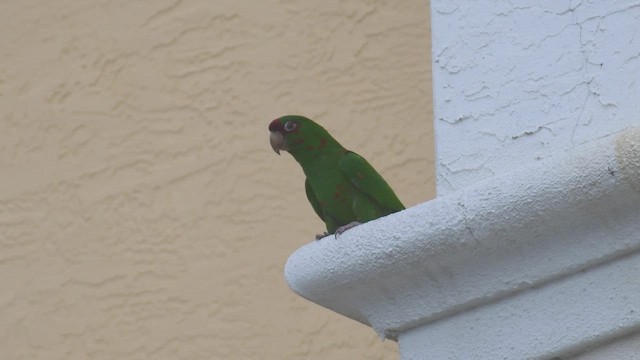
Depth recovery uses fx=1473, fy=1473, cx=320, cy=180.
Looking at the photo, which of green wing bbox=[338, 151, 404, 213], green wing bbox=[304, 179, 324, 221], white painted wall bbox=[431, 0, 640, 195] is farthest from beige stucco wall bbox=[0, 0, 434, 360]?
white painted wall bbox=[431, 0, 640, 195]

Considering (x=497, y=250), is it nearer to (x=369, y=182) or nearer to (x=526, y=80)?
(x=526, y=80)

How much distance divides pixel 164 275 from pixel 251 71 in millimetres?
637

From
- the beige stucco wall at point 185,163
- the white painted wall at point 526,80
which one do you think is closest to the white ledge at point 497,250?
the white painted wall at point 526,80

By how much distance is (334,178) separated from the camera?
310 centimetres

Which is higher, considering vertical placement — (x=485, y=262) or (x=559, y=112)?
(x=559, y=112)

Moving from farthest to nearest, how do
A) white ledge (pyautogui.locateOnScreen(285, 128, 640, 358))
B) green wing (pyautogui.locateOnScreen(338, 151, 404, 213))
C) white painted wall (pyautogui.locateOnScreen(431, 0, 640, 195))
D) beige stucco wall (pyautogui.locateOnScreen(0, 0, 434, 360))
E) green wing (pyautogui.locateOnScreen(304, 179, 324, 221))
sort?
beige stucco wall (pyautogui.locateOnScreen(0, 0, 434, 360)), green wing (pyautogui.locateOnScreen(304, 179, 324, 221)), green wing (pyautogui.locateOnScreen(338, 151, 404, 213)), white painted wall (pyautogui.locateOnScreen(431, 0, 640, 195)), white ledge (pyautogui.locateOnScreen(285, 128, 640, 358))

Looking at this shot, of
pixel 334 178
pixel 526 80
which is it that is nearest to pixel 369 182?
pixel 334 178

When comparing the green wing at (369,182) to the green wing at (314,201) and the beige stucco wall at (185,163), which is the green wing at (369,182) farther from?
the beige stucco wall at (185,163)

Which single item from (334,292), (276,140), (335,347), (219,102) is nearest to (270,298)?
(335,347)

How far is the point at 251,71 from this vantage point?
425 centimetres

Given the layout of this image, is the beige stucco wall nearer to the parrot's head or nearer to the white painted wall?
the parrot's head

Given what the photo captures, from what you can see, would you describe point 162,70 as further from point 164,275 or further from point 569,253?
point 569,253

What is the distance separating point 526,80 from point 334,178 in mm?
1043

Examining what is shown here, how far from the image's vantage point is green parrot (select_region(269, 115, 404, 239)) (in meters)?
3.01
